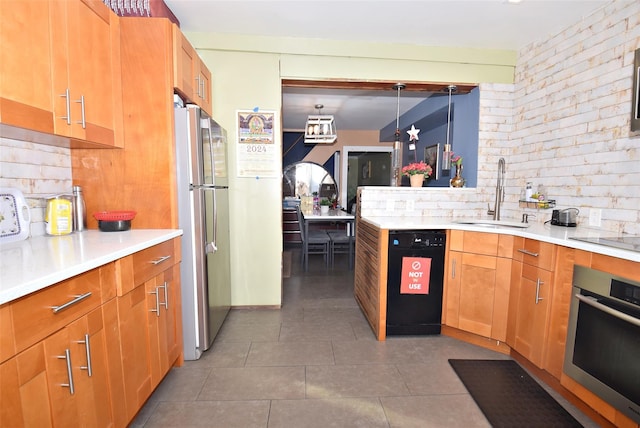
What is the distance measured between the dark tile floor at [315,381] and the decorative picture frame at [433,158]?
6.98ft

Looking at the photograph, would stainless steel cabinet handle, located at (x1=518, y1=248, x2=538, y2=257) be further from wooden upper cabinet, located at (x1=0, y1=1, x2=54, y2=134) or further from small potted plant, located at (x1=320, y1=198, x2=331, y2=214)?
small potted plant, located at (x1=320, y1=198, x2=331, y2=214)

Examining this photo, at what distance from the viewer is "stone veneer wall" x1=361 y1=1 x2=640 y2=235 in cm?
191

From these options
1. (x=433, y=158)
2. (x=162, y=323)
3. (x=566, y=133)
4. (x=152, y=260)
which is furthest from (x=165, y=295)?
(x=433, y=158)

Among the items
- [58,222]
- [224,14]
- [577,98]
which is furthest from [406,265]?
[224,14]

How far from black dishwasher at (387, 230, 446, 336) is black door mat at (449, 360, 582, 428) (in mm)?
395

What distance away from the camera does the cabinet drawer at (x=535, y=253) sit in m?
1.76

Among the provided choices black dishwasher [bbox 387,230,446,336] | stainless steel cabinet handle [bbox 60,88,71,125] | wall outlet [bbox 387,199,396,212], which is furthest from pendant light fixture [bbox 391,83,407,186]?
stainless steel cabinet handle [bbox 60,88,71,125]

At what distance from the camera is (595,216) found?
207cm

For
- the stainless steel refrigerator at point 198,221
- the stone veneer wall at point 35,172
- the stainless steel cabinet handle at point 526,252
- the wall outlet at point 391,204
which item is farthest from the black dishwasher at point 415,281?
the stone veneer wall at point 35,172

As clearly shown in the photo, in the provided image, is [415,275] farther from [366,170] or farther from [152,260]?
[366,170]

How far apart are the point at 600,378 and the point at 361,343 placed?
134 centimetres

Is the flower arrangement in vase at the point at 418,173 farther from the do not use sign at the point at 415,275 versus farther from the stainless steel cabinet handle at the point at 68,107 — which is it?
the stainless steel cabinet handle at the point at 68,107

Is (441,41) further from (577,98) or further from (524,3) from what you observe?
(577,98)

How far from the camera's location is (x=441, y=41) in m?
2.72
